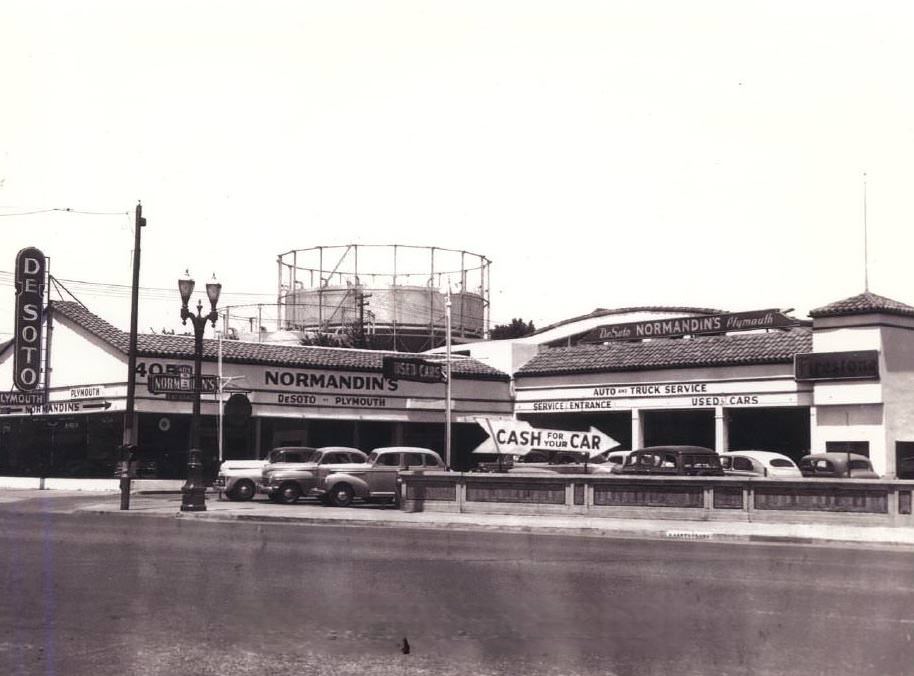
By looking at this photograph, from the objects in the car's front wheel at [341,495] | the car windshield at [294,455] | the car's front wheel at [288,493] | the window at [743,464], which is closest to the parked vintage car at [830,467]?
the window at [743,464]

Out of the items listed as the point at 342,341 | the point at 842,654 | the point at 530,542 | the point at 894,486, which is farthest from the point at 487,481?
the point at 342,341

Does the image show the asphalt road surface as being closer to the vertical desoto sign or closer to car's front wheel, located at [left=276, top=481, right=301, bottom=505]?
car's front wheel, located at [left=276, top=481, right=301, bottom=505]

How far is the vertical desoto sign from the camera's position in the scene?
41.1 metres

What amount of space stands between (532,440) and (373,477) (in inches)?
171

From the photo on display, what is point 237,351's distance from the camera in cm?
4166

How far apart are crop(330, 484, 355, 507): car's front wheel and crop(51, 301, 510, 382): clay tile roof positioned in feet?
43.1

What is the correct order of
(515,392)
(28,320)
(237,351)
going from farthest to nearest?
(515,392), (237,351), (28,320)

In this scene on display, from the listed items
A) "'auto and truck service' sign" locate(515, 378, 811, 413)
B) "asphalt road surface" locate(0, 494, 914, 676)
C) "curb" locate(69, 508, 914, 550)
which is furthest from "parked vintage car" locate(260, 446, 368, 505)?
"'auto and truck service' sign" locate(515, 378, 811, 413)

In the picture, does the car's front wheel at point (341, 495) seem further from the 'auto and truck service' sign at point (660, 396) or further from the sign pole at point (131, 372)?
the 'auto and truck service' sign at point (660, 396)

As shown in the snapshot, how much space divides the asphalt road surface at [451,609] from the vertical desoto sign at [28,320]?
25967mm

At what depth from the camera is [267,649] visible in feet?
28.1

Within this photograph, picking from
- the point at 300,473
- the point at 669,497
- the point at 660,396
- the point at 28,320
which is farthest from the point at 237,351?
the point at 669,497

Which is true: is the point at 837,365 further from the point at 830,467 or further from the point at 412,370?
the point at 412,370

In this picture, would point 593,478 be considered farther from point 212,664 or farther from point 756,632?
point 212,664
